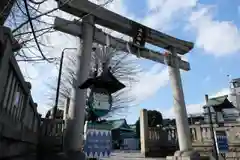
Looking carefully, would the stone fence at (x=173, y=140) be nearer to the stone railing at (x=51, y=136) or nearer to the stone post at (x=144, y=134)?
the stone post at (x=144, y=134)

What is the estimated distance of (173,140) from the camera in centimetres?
1047

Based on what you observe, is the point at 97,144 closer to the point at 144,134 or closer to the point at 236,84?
the point at 144,134

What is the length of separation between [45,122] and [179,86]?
16.3 feet

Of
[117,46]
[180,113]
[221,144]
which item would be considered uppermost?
[117,46]

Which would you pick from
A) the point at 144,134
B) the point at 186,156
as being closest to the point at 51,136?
the point at 186,156

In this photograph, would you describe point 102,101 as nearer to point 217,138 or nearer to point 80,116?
point 80,116

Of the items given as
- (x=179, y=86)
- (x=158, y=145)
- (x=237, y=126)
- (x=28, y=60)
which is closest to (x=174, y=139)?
(x=158, y=145)

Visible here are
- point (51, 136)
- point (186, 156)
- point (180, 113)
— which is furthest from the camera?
point (180, 113)

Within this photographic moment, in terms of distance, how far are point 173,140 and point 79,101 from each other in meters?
6.90

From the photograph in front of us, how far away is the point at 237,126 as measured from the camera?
30.1ft

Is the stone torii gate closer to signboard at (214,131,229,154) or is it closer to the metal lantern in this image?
the metal lantern

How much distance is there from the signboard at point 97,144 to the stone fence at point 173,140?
20.3 ft

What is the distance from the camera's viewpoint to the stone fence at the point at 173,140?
8828 millimetres

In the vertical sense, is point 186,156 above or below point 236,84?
below
